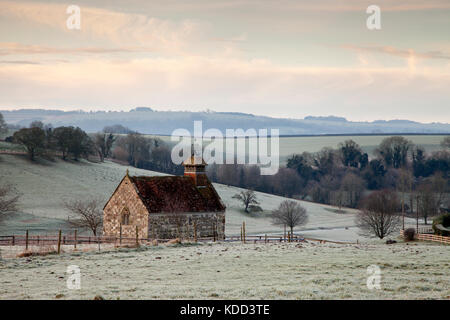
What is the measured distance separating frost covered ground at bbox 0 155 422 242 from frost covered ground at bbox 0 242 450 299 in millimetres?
40590

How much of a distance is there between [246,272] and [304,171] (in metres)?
148

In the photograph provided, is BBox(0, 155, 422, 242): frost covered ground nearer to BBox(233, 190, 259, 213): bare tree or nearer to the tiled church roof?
BBox(233, 190, 259, 213): bare tree

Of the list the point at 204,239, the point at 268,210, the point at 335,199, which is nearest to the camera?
the point at 204,239

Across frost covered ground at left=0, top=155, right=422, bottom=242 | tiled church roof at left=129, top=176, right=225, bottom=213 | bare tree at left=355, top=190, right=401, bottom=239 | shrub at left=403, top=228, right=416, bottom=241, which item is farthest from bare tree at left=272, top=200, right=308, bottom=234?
shrub at left=403, top=228, right=416, bottom=241

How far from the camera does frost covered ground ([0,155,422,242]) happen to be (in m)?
82.8

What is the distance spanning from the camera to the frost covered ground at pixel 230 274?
77.3 feet

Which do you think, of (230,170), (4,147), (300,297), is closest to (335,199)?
(230,170)

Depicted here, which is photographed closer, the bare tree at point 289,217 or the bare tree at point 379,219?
the bare tree at point 379,219

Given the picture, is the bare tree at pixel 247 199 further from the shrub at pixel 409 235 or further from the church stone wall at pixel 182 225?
the shrub at pixel 409 235

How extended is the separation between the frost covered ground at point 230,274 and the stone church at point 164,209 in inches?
631

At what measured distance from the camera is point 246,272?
98.5ft

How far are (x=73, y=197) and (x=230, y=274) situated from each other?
7491cm

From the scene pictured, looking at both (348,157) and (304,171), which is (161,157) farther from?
(348,157)
